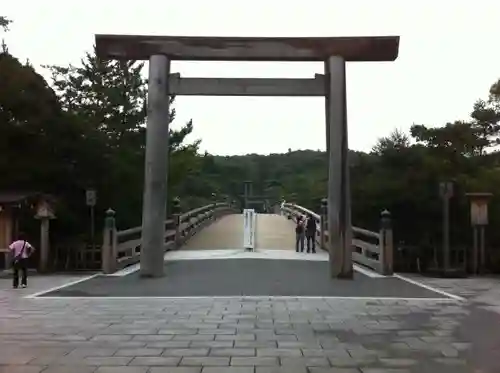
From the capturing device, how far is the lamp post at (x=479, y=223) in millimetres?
17516

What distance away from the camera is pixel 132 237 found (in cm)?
2053

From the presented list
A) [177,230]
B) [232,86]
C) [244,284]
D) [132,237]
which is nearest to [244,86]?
[232,86]

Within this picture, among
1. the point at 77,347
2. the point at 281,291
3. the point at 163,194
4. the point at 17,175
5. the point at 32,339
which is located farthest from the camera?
the point at 17,175

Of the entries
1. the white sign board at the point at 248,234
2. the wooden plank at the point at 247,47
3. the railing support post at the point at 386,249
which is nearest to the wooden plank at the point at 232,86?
the wooden plank at the point at 247,47

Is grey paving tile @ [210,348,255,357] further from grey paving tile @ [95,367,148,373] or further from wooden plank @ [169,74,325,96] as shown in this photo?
wooden plank @ [169,74,325,96]

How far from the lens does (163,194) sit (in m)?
16.0

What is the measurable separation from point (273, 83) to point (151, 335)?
933 cm

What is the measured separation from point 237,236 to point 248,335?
20.3 metres

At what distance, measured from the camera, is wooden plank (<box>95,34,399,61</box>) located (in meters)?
16.0

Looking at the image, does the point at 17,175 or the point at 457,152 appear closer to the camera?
the point at 17,175

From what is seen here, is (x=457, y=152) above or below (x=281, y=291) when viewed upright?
above

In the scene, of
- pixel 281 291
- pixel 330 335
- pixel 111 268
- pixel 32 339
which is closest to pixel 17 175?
pixel 111 268

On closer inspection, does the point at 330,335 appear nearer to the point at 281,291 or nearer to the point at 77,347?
the point at 77,347

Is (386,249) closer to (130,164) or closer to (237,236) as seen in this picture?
(130,164)
